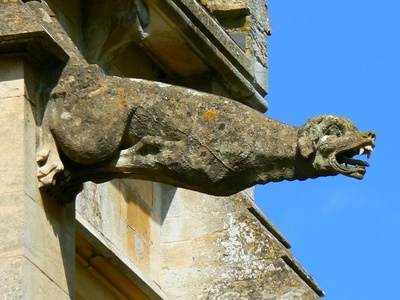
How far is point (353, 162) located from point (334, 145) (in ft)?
0.31

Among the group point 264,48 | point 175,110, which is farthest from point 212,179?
point 264,48

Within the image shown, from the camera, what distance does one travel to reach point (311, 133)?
22.7 ft

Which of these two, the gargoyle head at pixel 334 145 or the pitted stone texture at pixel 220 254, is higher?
the gargoyle head at pixel 334 145

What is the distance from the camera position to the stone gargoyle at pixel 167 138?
A: 695 cm

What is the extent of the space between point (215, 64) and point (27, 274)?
3.35m

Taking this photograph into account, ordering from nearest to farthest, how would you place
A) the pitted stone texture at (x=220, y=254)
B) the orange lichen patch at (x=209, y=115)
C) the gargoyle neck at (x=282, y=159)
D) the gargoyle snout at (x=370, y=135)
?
the gargoyle snout at (x=370, y=135)
the gargoyle neck at (x=282, y=159)
the orange lichen patch at (x=209, y=115)
the pitted stone texture at (x=220, y=254)

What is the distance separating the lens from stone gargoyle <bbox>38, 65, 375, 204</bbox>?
6.95 metres

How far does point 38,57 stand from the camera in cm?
712

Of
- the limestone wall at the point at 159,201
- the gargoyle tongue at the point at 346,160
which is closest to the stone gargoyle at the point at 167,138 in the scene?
the gargoyle tongue at the point at 346,160

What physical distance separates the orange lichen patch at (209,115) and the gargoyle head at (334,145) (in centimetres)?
35

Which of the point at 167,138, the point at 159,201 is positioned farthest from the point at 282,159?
the point at 159,201

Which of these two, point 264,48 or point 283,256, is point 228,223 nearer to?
point 283,256

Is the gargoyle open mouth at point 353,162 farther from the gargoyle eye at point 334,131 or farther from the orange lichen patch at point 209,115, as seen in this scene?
the orange lichen patch at point 209,115

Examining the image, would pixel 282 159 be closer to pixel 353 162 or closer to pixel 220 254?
pixel 353 162
